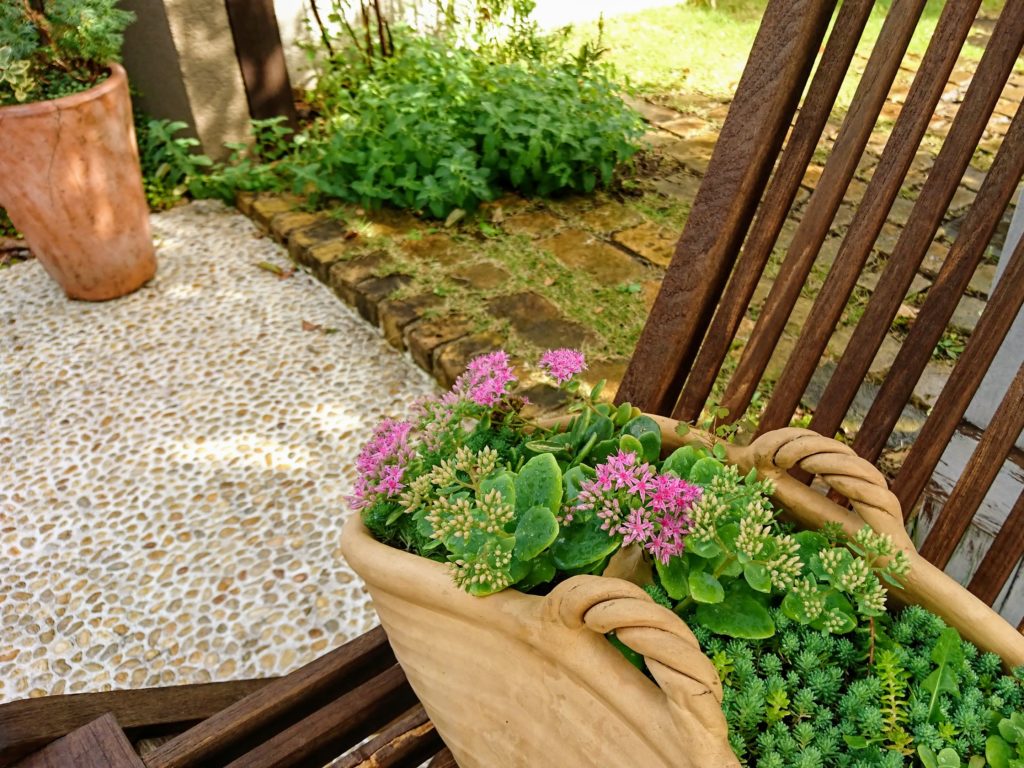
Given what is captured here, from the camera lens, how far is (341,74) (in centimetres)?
404

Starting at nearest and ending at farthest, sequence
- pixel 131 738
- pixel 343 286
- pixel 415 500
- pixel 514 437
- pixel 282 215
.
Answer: pixel 415 500 → pixel 514 437 → pixel 131 738 → pixel 343 286 → pixel 282 215

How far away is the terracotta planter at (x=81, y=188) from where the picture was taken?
113 inches

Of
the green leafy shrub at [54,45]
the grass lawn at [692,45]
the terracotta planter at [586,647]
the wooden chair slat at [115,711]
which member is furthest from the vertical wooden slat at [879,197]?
the grass lawn at [692,45]

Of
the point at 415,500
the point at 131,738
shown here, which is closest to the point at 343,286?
the point at 131,738

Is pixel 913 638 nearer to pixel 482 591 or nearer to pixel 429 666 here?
pixel 482 591

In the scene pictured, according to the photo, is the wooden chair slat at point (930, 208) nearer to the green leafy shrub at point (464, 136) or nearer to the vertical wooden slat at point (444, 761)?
the vertical wooden slat at point (444, 761)

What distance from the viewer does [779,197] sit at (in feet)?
4.17

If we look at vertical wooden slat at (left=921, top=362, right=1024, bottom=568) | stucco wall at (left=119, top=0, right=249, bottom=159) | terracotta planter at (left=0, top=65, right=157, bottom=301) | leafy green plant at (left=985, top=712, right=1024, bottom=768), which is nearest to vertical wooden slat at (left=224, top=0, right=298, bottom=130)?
stucco wall at (left=119, top=0, right=249, bottom=159)

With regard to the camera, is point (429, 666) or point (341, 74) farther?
point (341, 74)

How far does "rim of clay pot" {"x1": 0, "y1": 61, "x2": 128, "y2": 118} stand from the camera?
2.81 meters

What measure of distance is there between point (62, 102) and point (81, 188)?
32 centimetres

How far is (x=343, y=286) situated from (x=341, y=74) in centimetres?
145

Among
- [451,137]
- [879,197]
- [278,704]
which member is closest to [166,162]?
[451,137]

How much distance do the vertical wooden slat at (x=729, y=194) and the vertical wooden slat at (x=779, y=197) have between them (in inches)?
0.8
